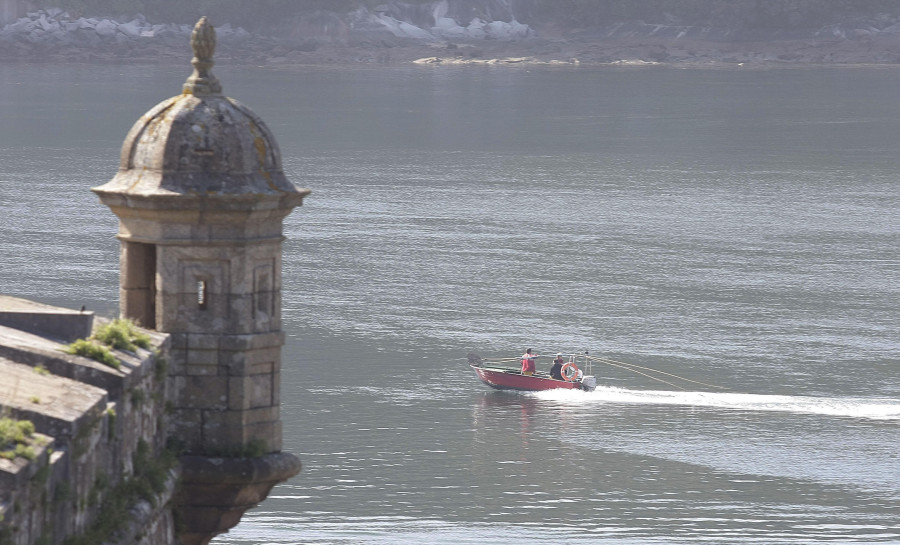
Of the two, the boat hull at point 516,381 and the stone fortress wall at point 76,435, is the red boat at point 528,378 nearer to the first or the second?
the boat hull at point 516,381

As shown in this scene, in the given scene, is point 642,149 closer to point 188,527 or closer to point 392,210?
point 392,210

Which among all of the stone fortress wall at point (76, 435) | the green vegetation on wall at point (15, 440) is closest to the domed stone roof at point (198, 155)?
the stone fortress wall at point (76, 435)

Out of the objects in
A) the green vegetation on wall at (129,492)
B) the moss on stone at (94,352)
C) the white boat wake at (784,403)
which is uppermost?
the moss on stone at (94,352)

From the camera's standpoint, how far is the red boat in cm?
6875

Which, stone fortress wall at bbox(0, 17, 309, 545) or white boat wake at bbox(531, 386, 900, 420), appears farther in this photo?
white boat wake at bbox(531, 386, 900, 420)

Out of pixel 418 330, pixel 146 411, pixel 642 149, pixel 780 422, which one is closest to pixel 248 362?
pixel 146 411

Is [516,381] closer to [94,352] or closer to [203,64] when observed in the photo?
[203,64]

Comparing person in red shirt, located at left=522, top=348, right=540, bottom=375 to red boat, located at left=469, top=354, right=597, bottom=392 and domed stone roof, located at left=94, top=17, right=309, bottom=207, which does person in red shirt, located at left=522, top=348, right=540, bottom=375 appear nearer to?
red boat, located at left=469, top=354, right=597, bottom=392

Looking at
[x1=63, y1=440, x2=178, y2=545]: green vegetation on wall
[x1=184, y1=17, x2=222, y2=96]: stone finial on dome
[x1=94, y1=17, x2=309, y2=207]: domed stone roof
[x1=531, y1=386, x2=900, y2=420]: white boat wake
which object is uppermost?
[x1=184, y1=17, x2=222, y2=96]: stone finial on dome

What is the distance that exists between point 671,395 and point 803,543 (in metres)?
16.8

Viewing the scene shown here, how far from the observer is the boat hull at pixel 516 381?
226ft

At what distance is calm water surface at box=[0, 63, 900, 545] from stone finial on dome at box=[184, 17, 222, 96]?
1422 inches

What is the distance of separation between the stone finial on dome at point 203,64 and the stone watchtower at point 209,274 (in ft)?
0.12

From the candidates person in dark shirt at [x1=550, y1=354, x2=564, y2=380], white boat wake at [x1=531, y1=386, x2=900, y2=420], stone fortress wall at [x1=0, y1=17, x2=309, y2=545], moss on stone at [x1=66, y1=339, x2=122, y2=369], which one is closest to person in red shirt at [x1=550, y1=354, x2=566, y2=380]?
person in dark shirt at [x1=550, y1=354, x2=564, y2=380]
